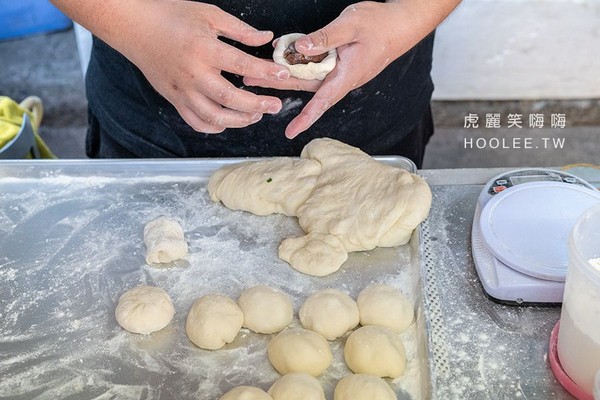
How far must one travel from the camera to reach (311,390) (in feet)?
4.27

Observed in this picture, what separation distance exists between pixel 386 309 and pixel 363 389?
217 mm

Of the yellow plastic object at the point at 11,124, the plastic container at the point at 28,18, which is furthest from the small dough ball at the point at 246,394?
the plastic container at the point at 28,18

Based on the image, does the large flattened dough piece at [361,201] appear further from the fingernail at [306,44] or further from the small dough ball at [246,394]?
the small dough ball at [246,394]

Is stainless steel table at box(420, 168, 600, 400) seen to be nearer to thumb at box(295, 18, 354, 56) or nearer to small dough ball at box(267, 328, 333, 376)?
small dough ball at box(267, 328, 333, 376)

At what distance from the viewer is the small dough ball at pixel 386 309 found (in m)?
1.46

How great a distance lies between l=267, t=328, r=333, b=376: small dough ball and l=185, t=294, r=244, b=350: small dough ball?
92 millimetres

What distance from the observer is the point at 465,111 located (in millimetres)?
4285

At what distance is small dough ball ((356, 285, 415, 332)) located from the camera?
1456mm

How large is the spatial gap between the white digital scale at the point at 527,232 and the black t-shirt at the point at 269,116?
438 mm

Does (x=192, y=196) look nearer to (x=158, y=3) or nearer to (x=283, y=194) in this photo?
(x=283, y=194)

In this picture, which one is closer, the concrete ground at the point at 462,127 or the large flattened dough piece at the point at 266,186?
the large flattened dough piece at the point at 266,186

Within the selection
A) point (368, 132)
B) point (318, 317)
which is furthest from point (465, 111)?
point (318, 317)

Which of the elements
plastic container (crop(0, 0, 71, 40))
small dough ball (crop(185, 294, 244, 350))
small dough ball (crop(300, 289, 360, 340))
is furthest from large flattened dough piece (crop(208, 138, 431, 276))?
plastic container (crop(0, 0, 71, 40))

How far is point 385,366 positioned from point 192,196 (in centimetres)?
73
